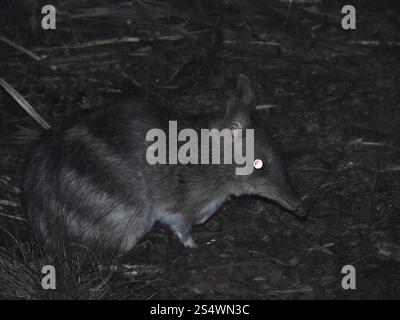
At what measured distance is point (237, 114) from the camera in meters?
6.68

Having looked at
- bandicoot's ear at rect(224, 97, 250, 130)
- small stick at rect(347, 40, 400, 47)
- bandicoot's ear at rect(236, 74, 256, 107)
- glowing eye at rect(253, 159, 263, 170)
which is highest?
small stick at rect(347, 40, 400, 47)

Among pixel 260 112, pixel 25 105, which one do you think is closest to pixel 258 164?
pixel 260 112

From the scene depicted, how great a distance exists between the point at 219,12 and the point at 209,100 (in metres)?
1.56

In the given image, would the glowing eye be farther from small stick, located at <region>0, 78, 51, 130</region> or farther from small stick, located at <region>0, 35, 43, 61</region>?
small stick, located at <region>0, 35, 43, 61</region>

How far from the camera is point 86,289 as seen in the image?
20.0 feet

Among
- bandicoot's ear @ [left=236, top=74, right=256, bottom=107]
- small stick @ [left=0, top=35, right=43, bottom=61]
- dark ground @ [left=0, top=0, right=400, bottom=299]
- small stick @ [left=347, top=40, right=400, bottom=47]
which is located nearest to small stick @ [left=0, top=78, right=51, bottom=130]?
dark ground @ [left=0, top=0, right=400, bottom=299]

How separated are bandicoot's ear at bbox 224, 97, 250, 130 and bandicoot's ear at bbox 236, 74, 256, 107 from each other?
0.26m

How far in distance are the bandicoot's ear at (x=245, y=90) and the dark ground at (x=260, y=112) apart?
3.33 feet

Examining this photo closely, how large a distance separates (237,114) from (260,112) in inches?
72.7

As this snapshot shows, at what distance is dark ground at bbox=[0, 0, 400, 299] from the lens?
261 inches

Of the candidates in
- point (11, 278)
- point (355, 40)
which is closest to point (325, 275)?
point (11, 278)

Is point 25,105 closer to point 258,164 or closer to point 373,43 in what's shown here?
point 258,164

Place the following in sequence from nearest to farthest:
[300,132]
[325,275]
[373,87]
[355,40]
Answer: [325,275], [300,132], [373,87], [355,40]

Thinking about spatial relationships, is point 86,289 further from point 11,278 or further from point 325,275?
point 325,275
